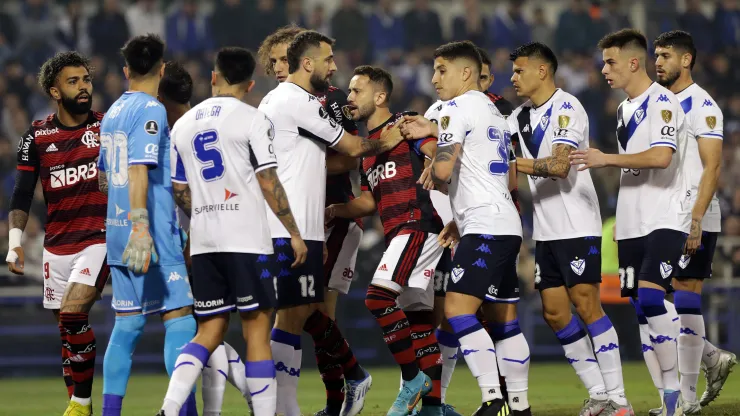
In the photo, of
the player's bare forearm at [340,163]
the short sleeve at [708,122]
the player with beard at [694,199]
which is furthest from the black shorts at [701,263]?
the player's bare forearm at [340,163]

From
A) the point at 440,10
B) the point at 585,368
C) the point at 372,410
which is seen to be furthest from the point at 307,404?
the point at 440,10

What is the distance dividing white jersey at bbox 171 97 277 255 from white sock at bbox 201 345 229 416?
3.09ft

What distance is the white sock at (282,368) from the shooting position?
26.4 feet

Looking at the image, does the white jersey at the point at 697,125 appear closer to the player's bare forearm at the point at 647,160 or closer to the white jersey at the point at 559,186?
the player's bare forearm at the point at 647,160

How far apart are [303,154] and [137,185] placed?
1291 millimetres

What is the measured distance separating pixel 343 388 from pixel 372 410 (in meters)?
0.80

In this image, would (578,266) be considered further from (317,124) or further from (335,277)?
(317,124)

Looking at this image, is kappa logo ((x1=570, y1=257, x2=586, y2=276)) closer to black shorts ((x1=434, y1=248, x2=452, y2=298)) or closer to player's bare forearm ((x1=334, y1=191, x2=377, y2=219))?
black shorts ((x1=434, y1=248, x2=452, y2=298))

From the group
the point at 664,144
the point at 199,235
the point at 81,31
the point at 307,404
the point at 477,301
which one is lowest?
the point at 307,404

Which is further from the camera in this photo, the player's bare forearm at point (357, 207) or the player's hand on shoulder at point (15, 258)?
the player's hand on shoulder at point (15, 258)

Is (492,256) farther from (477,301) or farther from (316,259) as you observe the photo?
(316,259)

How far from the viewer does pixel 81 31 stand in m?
19.3

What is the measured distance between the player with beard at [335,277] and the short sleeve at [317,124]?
76 centimetres

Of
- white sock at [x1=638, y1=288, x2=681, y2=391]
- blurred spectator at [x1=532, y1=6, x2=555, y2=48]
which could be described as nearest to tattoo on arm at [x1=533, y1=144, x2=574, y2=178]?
white sock at [x1=638, y1=288, x2=681, y2=391]
